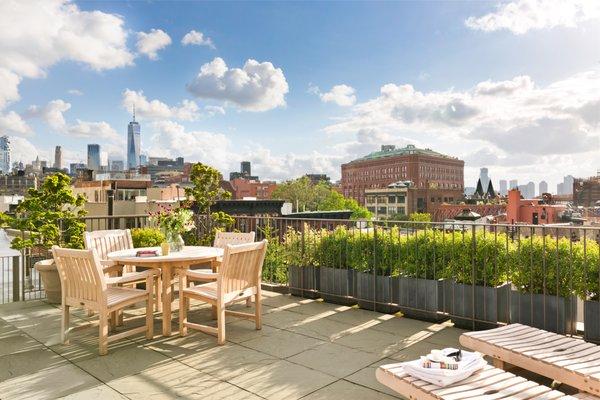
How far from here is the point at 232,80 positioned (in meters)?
30.4

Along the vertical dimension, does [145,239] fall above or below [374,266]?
above

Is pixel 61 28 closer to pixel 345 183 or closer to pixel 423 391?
pixel 423 391

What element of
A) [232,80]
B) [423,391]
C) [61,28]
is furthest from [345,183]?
[423,391]

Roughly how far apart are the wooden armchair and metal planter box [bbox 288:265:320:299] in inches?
66.3

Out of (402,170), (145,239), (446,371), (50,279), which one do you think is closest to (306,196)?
(402,170)

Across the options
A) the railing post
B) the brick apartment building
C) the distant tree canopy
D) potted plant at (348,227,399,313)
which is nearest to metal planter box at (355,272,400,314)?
potted plant at (348,227,399,313)

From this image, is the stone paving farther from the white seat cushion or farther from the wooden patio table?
the white seat cushion

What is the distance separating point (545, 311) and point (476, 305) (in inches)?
28.4

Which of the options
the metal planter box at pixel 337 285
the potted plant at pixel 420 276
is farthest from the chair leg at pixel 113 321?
the potted plant at pixel 420 276

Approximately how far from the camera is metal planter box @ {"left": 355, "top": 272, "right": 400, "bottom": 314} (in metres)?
5.94

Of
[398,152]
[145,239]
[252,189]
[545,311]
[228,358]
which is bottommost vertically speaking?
[228,358]

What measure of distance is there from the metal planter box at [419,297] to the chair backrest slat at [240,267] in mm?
1908

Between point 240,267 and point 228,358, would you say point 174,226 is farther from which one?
point 228,358

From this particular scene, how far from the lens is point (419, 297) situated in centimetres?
561
